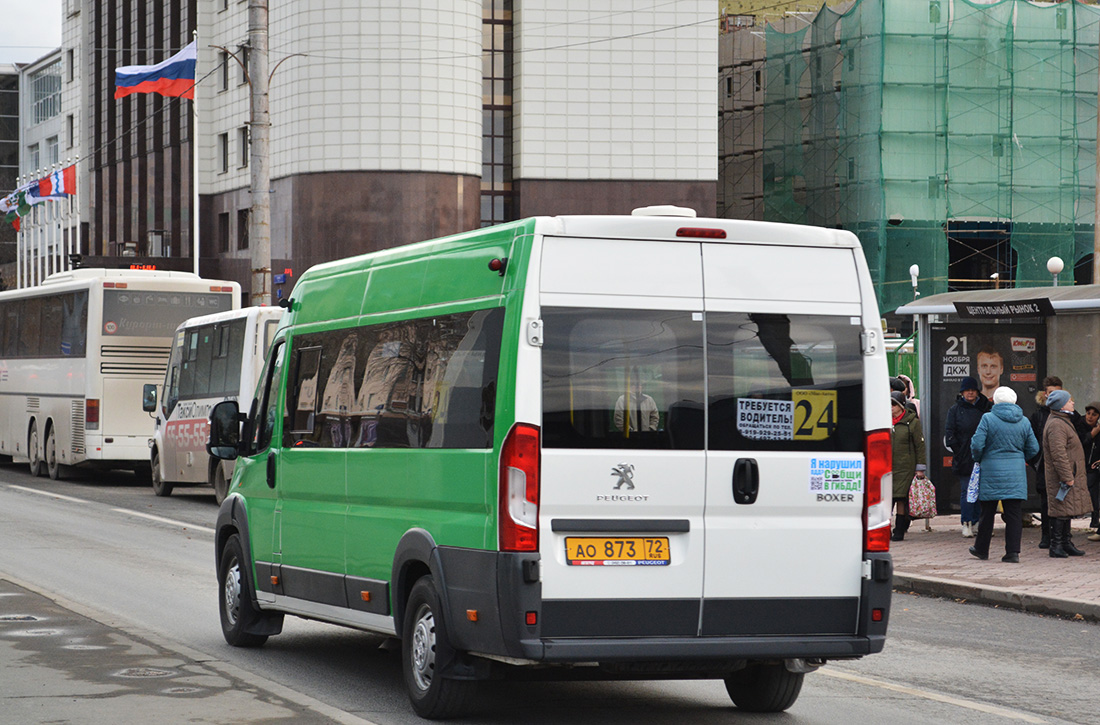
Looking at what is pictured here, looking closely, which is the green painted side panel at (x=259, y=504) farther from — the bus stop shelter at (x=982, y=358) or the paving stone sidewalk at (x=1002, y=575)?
the bus stop shelter at (x=982, y=358)

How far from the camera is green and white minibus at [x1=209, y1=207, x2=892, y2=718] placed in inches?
276

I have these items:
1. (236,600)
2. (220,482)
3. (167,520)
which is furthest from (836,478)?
(220,482)

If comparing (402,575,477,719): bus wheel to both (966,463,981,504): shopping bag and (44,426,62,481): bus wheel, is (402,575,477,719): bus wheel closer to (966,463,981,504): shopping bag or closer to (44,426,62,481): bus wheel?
(966,463,981,504): shopping bag

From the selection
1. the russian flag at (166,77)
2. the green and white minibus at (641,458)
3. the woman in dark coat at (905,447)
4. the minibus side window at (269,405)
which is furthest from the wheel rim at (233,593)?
the russian flag at (166,77)

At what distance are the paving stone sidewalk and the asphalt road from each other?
225 mm

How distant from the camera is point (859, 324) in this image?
24.8 ft

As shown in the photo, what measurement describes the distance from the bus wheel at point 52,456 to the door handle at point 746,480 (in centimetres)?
2336

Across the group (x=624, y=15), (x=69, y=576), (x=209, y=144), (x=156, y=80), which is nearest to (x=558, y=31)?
(x=624, y=15)

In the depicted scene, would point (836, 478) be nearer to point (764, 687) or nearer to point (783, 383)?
point (783, 383)

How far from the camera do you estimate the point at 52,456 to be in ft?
94.8

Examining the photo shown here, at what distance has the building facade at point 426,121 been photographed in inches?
2359

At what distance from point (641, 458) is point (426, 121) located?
177 feet

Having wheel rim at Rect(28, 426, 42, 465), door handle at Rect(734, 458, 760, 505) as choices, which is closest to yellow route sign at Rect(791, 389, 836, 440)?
door handle at Rect(734, 458, 760, 505)

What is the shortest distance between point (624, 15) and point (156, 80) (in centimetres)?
2506
